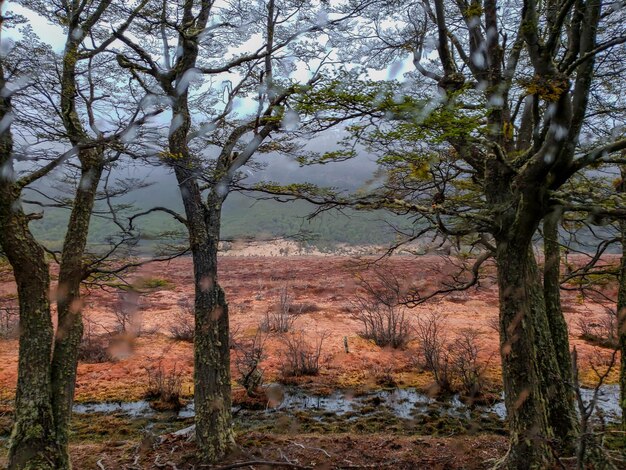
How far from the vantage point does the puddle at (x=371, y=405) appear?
346 inches

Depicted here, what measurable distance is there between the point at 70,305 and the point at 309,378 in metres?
7.39

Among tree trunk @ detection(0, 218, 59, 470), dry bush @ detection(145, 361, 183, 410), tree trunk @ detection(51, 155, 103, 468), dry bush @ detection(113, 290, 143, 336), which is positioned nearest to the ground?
dry bush @ detection(113, 290, 143, 336)

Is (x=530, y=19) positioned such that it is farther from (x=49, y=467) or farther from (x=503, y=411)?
(x=503, y=411)

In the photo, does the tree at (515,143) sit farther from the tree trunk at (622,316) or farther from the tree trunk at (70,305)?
the tree trunk at (70,305)

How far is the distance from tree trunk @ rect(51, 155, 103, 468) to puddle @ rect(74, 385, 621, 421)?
4365 millimetres

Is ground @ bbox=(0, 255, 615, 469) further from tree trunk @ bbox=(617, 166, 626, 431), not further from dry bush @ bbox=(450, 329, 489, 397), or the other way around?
tree trunk @ bbox=(617, 166, 626, 431)

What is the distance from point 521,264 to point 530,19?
2604 mm

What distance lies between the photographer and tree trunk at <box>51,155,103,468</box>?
4801 mm

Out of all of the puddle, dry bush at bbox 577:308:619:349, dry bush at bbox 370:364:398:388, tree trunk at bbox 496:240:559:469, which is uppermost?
tree trunk at bbox 496:240:559:469

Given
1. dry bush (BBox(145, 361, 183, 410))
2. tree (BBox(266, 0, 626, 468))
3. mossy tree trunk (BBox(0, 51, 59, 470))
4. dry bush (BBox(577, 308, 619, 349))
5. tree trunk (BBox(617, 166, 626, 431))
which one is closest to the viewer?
tree (BBox(266, 0, 626, 468))

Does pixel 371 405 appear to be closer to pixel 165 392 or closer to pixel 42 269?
pixel 165 392

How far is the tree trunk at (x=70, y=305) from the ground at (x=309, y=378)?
111 cm

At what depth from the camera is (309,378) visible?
435 inches

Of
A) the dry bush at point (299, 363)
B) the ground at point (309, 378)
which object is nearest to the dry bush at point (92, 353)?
the ground at point (309, 378)
